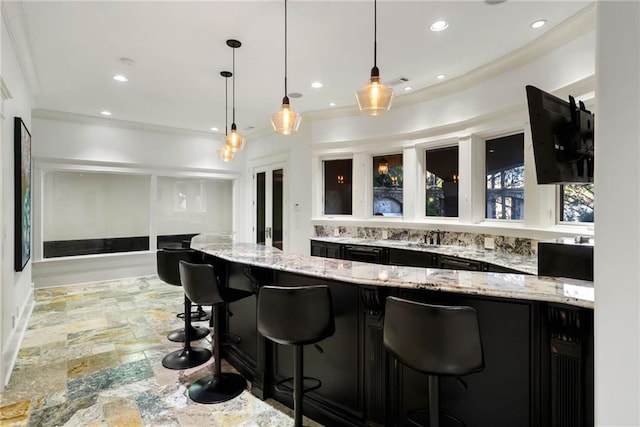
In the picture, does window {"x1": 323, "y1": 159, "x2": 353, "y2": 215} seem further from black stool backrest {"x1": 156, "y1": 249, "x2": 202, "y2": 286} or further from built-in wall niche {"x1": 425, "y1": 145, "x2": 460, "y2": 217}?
black stool backrest {"x1": 156, "y1": 249, "x2": 202, "y2": 286}

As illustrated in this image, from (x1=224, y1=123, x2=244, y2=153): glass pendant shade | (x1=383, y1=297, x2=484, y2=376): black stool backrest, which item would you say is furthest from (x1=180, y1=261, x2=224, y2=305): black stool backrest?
(x1=224, y1=123, x2=244, y2=153): glass pendant shade

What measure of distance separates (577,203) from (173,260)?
163 inches

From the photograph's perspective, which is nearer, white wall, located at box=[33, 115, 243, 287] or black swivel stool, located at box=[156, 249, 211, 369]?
black swivel stool, located at box=[156, 249, 211, 369]

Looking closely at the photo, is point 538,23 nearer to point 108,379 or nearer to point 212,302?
point 212,302

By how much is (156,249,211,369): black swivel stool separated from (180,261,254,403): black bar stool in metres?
0.41

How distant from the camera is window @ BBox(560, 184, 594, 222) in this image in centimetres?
313

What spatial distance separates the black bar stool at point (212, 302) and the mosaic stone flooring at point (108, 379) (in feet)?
0.27

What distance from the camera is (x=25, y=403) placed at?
249 centimetres

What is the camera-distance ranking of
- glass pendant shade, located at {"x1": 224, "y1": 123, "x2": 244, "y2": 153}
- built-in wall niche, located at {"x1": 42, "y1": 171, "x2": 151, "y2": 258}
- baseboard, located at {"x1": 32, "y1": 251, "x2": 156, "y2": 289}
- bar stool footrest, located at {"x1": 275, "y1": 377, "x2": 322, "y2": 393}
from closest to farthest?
1. bar stool footrest, located at {"x1": 275, "y1": 377, "x2": 322, "y2": 393}
2. glass pendant shade, located at {"x1": 224, "y1": 123, "x2": 244, "y2": 153}
3. baseboard, located at {"x1": 32, "y1": 251, "x2": 156, "y2": 289}
4. built-in wall niche, located at {"x1": 42, "y1": 171, "x2": 151, "y2": 258}

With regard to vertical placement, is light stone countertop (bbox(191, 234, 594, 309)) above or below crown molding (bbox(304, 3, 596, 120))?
below

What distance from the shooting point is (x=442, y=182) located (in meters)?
4.87

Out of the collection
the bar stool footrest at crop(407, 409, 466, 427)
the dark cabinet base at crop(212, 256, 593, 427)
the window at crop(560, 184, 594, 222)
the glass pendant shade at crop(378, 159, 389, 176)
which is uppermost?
the glass pendant shade at crop(378, 159, 389, 176)

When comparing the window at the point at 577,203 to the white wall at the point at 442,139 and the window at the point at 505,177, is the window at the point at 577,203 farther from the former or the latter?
the window at the point at 505,177

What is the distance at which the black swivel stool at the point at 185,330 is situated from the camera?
3119 mm
